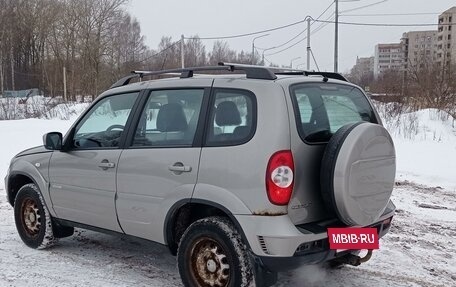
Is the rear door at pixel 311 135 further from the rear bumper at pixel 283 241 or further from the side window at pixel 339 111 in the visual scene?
the rear bumper at pixel 283 241

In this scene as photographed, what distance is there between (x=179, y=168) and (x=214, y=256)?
731 millimetres

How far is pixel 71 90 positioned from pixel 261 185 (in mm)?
45525

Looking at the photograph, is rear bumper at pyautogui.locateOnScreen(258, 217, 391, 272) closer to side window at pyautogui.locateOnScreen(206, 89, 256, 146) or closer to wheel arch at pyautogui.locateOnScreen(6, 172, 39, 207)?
side window at pyautogui.locateOnScreen(206, 89, 256, 146)

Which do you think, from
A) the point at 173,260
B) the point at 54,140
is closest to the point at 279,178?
the point at 173,260

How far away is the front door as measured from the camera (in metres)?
4.25

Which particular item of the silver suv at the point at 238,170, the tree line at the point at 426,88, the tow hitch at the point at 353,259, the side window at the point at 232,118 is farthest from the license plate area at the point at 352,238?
the tree line at the point at 426,88

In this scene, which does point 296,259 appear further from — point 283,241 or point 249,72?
point 249,72

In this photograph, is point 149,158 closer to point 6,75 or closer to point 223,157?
point 223,157

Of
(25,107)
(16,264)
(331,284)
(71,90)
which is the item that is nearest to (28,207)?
(16,264)

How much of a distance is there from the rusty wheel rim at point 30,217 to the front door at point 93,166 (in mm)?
453

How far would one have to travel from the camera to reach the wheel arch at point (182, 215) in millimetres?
3590

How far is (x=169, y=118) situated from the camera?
13.1 feet

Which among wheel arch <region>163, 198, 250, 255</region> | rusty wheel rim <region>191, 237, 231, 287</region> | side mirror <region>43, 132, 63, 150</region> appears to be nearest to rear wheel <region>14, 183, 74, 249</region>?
side mirror <region>43, 132, 63, 150</region>

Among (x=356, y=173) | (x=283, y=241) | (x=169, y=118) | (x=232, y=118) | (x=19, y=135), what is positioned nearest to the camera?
(x=283, y=241)
